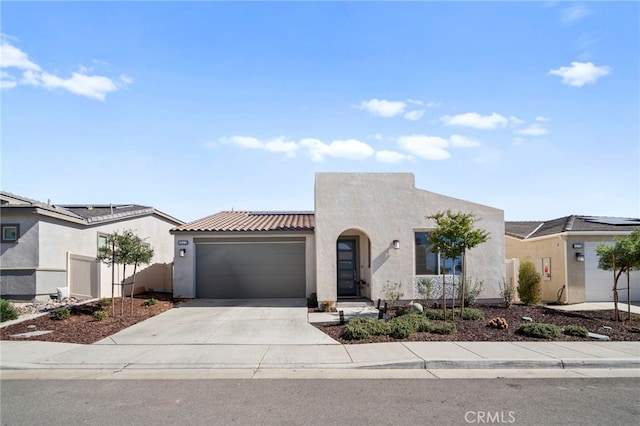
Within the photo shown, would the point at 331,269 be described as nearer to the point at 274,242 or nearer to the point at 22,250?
the point at 274,242

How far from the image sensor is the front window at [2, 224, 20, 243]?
1571cm

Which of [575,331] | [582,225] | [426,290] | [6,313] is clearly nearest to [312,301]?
[426,290]

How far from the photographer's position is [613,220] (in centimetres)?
1955

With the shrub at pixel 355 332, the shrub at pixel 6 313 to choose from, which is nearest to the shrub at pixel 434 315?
the shrub at pixel 355 332

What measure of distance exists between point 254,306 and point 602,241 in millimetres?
12727

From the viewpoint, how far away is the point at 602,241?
56.7 ft

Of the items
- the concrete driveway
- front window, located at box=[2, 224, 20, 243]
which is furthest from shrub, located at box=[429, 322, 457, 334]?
front window, located at box=[2, 224, 20, 243]

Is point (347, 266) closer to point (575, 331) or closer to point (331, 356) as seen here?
point (575, 331)

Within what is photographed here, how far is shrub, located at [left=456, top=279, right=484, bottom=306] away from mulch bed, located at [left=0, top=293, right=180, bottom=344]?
9.81 m

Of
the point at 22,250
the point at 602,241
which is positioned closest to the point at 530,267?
the point at 602,241

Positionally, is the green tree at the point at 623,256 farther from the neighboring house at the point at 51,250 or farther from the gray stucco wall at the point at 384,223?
the neighboring house at the point at 51,250

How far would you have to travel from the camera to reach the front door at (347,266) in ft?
59.4

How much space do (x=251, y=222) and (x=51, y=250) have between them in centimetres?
743

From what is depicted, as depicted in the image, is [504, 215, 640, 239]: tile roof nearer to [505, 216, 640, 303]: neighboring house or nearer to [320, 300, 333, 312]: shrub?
[505, 216, 640, 303]: neighboring house
